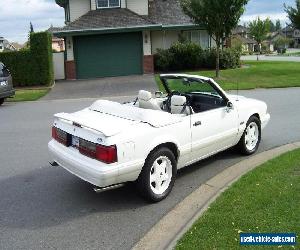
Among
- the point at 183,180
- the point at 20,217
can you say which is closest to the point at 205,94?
the point at 183,180

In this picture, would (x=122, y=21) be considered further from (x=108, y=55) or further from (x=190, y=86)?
(x=190, y=86)

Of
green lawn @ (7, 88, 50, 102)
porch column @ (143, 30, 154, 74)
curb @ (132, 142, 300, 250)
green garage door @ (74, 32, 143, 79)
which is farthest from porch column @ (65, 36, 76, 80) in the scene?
curb @ (132, 142, 300, 250)

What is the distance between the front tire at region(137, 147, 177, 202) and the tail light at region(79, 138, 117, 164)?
506 millimetres

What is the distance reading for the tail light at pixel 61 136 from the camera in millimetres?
5345

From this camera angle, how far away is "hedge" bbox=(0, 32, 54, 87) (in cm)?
2134

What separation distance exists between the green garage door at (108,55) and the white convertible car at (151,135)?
19.8 meters

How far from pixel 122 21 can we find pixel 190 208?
22.2 metres

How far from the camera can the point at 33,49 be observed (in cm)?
2141

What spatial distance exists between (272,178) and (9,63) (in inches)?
742

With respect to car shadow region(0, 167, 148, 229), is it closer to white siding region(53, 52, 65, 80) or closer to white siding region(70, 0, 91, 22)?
white siding region(53, 52, 65, 80)

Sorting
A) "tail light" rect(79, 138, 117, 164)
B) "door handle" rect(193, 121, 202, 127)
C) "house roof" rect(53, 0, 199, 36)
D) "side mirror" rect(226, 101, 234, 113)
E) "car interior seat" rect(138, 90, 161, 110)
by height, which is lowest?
"tail light" rect(79, 138, 117, 164)

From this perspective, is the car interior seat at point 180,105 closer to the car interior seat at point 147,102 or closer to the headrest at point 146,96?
the car interior seat at point 147,102

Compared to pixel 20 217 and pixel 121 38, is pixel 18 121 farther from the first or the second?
pixel 121 38

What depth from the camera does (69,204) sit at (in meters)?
5.15
